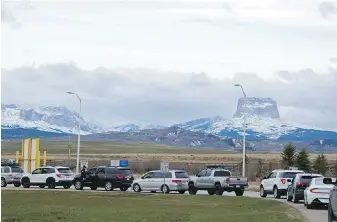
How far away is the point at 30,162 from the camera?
66.4 meters

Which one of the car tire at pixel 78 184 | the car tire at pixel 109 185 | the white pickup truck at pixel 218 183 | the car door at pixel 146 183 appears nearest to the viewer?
the white pickup truck at pixel 218 183

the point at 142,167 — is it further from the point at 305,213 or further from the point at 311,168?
the point at 305,213

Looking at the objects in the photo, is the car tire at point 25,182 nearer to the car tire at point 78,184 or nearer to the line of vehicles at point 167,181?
the line of vehicles at point 167,181

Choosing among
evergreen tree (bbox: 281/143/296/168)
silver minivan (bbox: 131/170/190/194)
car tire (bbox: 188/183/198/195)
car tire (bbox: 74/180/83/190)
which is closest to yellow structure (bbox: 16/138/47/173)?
car tire (bbox: 74/180/83/190)

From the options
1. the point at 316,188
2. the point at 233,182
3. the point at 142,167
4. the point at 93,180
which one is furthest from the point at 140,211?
the point at 142,167

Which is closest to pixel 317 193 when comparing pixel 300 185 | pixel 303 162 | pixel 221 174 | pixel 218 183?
pixel 300 185

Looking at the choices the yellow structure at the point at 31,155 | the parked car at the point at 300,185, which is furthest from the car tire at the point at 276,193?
the yellow structure at the point at 31,155

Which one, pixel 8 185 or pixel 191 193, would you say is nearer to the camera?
pixel 191 193

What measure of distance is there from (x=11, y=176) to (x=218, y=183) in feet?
60.7

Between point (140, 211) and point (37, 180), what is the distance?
87.4 ft

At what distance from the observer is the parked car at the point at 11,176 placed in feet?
188

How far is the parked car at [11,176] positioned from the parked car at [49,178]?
2789 millimetres

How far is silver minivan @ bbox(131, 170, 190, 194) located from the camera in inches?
1877

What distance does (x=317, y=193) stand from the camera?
31.4 m
